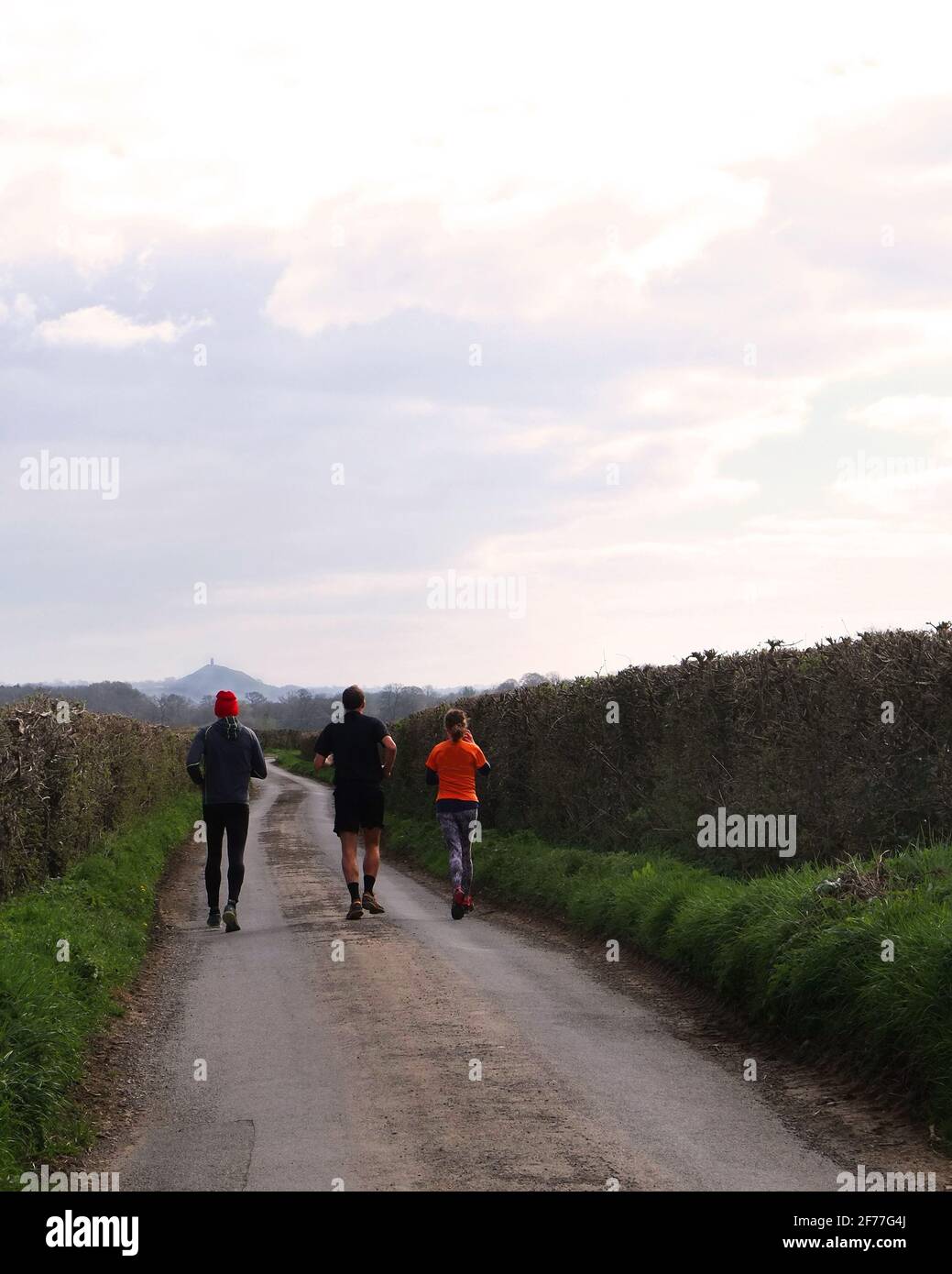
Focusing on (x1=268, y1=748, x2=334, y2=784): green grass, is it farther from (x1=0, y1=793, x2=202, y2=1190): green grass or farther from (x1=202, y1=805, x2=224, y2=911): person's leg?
(x1=202, y1=805, x2=224, y2=911): person's leg

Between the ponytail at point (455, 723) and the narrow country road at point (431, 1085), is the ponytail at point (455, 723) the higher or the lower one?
the higher one

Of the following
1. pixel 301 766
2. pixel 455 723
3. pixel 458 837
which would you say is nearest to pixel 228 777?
pixel 455 723

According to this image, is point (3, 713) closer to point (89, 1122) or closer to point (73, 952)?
point (73, 952)

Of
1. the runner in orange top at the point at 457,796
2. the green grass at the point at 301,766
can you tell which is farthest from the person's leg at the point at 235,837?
the green grass at the point at 301,766

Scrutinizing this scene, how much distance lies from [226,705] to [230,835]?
139cm

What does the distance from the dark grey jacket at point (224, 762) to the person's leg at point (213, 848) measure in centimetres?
13

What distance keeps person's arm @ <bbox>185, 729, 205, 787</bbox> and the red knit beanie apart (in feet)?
0.94

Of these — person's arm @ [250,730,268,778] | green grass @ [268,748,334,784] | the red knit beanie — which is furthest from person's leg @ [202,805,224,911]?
green grass @ [268,748,334,784]

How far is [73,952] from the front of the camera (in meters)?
9.74

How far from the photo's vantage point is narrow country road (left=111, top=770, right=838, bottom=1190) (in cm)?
534

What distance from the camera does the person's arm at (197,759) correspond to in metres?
12.4

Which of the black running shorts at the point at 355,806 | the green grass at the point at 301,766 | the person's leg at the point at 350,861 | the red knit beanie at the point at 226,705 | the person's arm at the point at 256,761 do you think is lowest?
the green grass at the point at 301,766

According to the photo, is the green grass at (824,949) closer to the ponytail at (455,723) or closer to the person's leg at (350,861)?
the ponytail at (455,723)

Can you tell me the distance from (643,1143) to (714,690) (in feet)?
28.7
